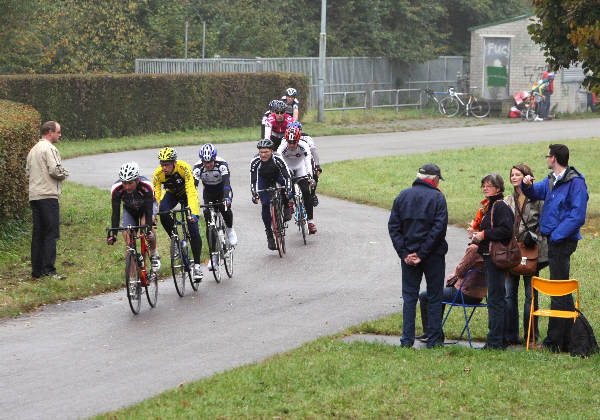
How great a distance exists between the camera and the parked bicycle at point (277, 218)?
13750 millimetres

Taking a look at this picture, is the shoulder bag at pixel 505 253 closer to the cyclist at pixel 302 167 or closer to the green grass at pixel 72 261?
the green grass at pixel 72 261

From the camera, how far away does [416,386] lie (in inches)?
300

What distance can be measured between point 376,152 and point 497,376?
18.8 meters

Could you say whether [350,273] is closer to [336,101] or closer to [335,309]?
[335,309]

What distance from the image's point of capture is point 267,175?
14.2 metres

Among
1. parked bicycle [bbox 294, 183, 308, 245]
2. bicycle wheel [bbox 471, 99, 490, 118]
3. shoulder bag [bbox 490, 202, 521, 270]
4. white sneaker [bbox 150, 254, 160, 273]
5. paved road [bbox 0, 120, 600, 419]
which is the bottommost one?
paved road [bbox 0, 120, 600, 419]

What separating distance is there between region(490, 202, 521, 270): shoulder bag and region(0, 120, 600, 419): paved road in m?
2.00

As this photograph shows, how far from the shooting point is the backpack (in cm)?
855

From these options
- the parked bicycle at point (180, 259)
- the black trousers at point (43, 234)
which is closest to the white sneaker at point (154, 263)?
the parked bicycle at point (180, 259)

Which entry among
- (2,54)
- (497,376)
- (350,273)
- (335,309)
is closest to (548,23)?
(350,273)

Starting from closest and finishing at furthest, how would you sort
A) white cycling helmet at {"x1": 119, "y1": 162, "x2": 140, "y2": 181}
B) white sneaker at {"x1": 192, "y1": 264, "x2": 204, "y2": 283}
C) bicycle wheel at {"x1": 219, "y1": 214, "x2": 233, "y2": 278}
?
white cycling helmet at {"x1": 119, "y1": 162, "x2": 140, "y2": 181} → white sneaker at {"x1": 192, "y1": 264, "x2": 204, "y2": 283} → bicycle wheel at {"x1": 219, "y1": 214, "x2": 233, "y2": 278}

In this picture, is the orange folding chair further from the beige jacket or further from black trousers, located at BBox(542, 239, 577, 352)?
the beige jacket

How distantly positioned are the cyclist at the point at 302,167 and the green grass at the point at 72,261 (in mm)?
1696

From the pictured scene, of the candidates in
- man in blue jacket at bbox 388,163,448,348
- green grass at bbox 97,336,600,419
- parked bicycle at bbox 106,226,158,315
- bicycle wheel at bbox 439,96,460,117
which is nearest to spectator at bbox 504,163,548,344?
green grass at bbox 97,336,600,419
